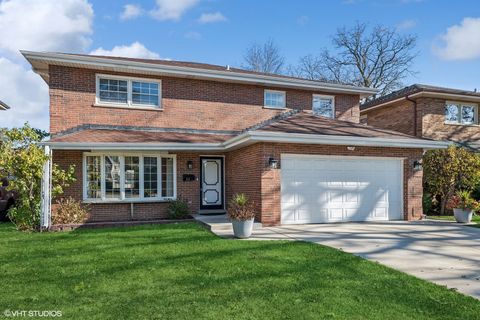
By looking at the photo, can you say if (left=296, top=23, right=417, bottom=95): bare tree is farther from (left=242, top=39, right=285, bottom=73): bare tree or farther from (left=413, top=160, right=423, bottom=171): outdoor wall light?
(left=413, top=160, right=423, bottom=171): outdoor wall light

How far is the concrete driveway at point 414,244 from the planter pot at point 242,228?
11.8 inches

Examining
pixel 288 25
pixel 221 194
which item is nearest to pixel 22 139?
pixel 221 194

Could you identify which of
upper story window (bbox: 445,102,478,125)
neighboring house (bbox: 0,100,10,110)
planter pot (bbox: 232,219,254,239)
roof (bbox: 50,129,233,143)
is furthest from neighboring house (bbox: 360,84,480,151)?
neighboring house (bbox: 0,100,10,110)

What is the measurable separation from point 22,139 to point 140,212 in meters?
4.32

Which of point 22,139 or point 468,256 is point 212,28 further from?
point 468,256

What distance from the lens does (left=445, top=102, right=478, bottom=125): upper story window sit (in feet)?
60.5

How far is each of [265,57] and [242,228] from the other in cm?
3225

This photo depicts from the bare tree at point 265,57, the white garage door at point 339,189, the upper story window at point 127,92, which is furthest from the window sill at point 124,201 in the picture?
the bare tree at point 265,57

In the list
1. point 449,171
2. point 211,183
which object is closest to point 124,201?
point 211,183

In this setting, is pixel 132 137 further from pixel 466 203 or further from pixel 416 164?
pixel 466 203

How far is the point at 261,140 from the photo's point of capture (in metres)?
10.2

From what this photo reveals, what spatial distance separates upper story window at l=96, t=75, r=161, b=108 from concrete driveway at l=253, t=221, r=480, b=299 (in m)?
6.94

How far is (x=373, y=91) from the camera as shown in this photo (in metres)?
16.5

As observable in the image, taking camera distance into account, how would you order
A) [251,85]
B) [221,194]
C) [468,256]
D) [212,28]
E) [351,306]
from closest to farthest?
[351,306] → [468,256] → [221,194] → [251,85] → [212,28]
